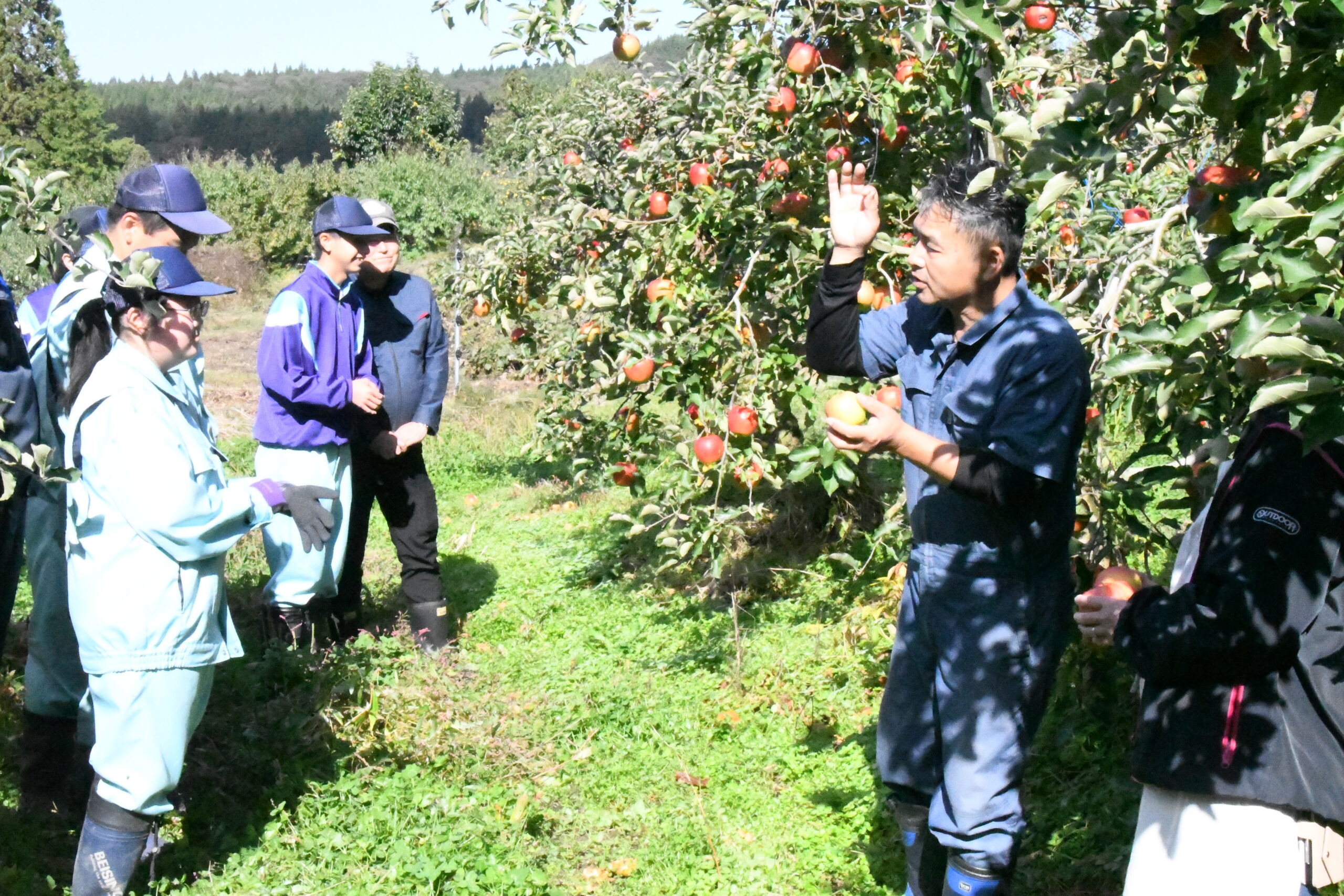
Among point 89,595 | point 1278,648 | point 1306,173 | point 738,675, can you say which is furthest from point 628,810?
point 1306,173

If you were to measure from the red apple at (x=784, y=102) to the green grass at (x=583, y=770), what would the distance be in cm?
175

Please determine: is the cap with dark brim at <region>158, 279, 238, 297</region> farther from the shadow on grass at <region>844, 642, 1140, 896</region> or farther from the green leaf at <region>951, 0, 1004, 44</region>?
the shadow on grass at <region>844, 642, 1140, 896</region>

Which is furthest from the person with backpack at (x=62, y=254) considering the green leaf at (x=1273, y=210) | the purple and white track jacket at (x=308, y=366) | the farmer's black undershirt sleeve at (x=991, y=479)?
the green leaf at (x=1273, y=210)

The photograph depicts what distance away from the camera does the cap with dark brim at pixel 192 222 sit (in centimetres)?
331

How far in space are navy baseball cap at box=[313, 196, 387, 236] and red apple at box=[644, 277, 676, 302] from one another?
102 centimetres

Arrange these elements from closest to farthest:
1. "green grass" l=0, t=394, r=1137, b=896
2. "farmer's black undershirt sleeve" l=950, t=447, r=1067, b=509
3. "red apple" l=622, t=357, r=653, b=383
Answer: "farmer's black undershirt sleeve" l=950, t=447, r=1067, b=509 < "green grass" l=0, t=394, r=1137, b=896 < "red apple" l=622, t=357, r=653, b=383

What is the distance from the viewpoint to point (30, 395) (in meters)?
2.74

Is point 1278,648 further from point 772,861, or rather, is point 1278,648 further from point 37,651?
point 37,651

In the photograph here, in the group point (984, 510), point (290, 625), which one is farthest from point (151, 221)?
point (984, 510)

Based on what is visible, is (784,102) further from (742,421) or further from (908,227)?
(742,421)

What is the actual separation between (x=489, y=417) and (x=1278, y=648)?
26.4 feet

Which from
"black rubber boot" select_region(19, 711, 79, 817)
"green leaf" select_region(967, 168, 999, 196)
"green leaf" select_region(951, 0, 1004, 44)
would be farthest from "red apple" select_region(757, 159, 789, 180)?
"black rubber boot" select_region(19, 711, 79, 817)

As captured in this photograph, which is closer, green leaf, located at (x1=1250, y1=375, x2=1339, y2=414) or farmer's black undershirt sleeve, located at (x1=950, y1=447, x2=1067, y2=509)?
green leaf, located at (x1=1250, y1=375, x2=1339, y2=414)

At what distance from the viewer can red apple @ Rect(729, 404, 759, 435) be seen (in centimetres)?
347
